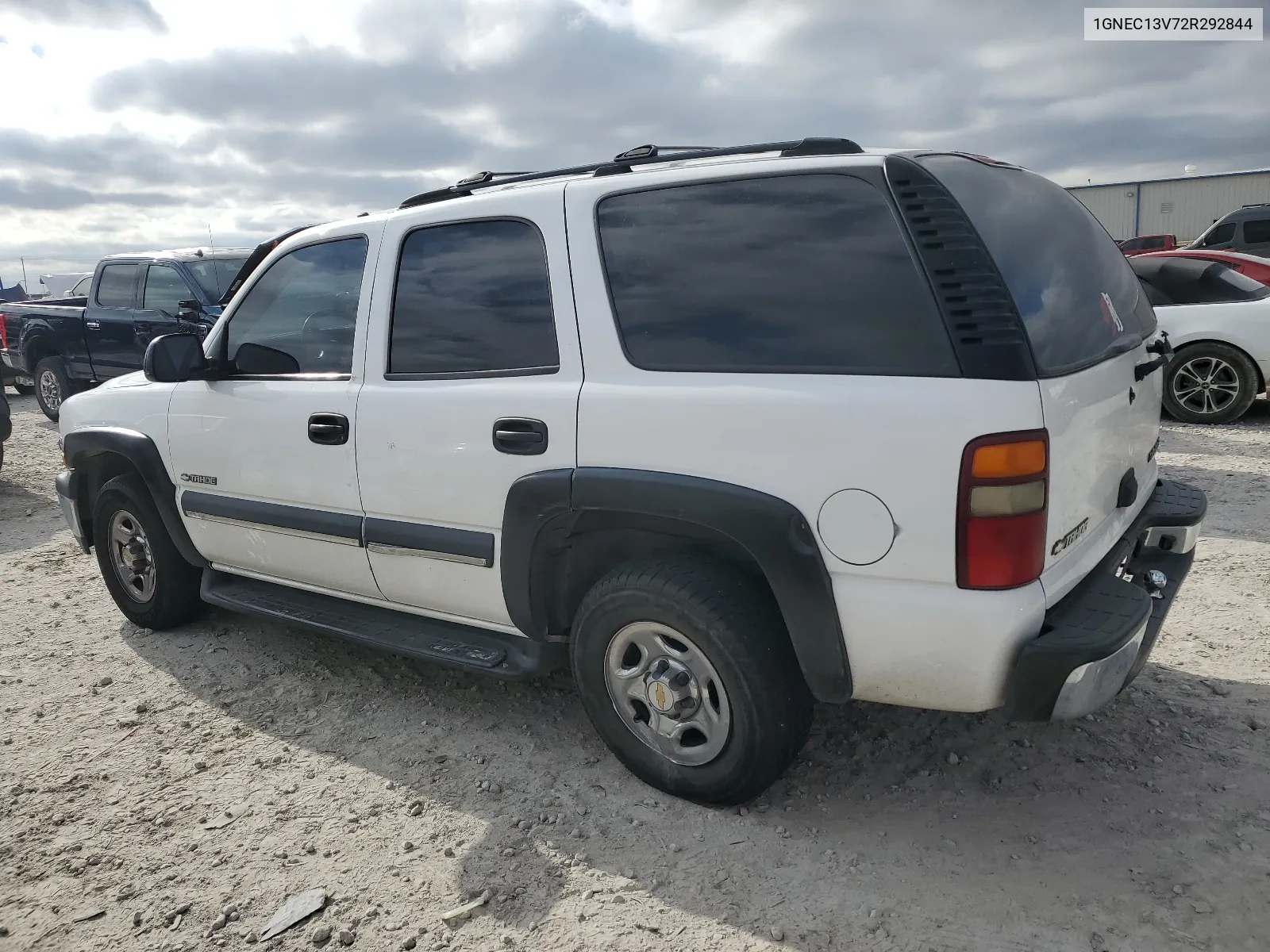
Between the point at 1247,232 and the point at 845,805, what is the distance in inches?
676

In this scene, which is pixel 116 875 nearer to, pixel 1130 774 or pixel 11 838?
pixel 11 838

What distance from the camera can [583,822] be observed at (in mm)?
2865

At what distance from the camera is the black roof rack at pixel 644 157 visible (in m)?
2.69

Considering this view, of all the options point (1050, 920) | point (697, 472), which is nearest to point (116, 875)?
point (697, 472)

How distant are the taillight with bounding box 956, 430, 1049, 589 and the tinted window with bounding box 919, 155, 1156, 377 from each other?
223mm

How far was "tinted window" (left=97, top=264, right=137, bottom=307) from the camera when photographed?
34.0 feet

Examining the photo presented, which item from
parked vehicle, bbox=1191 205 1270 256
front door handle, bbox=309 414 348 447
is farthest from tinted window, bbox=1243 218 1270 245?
front door handle, bbox=309 414 348 447

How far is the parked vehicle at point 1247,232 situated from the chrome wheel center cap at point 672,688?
1681cm

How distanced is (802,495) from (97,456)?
3627 mm

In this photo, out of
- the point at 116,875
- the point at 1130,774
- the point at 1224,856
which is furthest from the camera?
the point at 1130,774

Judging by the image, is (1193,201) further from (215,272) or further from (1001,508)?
(1001,508)

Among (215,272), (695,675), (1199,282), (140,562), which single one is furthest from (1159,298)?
(215,272)

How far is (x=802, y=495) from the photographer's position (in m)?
2.44

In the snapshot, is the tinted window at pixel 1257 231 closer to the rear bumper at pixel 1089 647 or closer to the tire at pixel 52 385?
the rear bumper at pixel 1089 647
